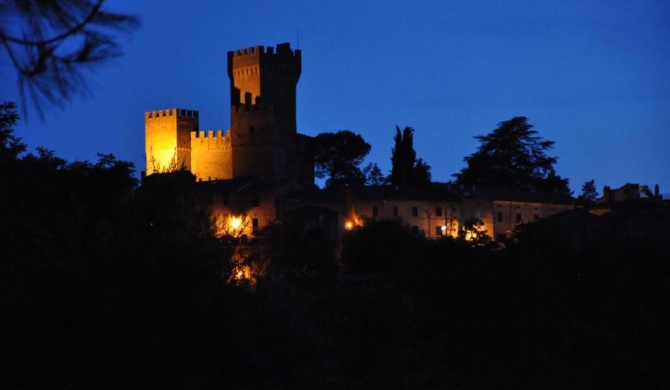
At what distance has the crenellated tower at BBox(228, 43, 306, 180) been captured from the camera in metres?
57.6

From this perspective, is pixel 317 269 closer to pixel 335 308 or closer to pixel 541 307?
pixel 541 307

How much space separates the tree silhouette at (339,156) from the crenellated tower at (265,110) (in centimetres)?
599

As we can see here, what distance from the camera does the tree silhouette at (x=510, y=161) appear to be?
204 ft

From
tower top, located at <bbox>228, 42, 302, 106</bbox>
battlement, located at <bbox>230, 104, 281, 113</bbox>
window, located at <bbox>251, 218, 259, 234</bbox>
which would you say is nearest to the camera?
window, located at <bbox>251, 218, 259, 234</bbox>

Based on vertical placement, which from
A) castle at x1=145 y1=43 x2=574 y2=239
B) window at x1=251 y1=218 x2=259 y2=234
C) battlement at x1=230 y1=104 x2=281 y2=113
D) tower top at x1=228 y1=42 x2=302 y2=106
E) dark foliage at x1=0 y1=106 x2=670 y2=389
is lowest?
dark foliage at x1=0 y1=106 x2=670 y2=389

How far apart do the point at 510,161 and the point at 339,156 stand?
11.9 metres

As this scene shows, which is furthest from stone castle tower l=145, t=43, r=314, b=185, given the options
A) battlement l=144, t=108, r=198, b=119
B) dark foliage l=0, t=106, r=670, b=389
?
dark foliage l=0, t=106, r=670, b=389

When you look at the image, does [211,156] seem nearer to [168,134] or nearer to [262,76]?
[168,134]

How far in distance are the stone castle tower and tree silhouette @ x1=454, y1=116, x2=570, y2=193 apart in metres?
9.73

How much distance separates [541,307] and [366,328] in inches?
274

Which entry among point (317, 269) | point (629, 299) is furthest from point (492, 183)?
point (629, 299)

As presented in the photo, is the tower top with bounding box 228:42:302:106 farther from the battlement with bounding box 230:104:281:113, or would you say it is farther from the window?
the window

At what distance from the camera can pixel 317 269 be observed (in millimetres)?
32344

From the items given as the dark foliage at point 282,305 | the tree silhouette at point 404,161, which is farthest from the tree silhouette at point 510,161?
the dark foliage at point 282,305
